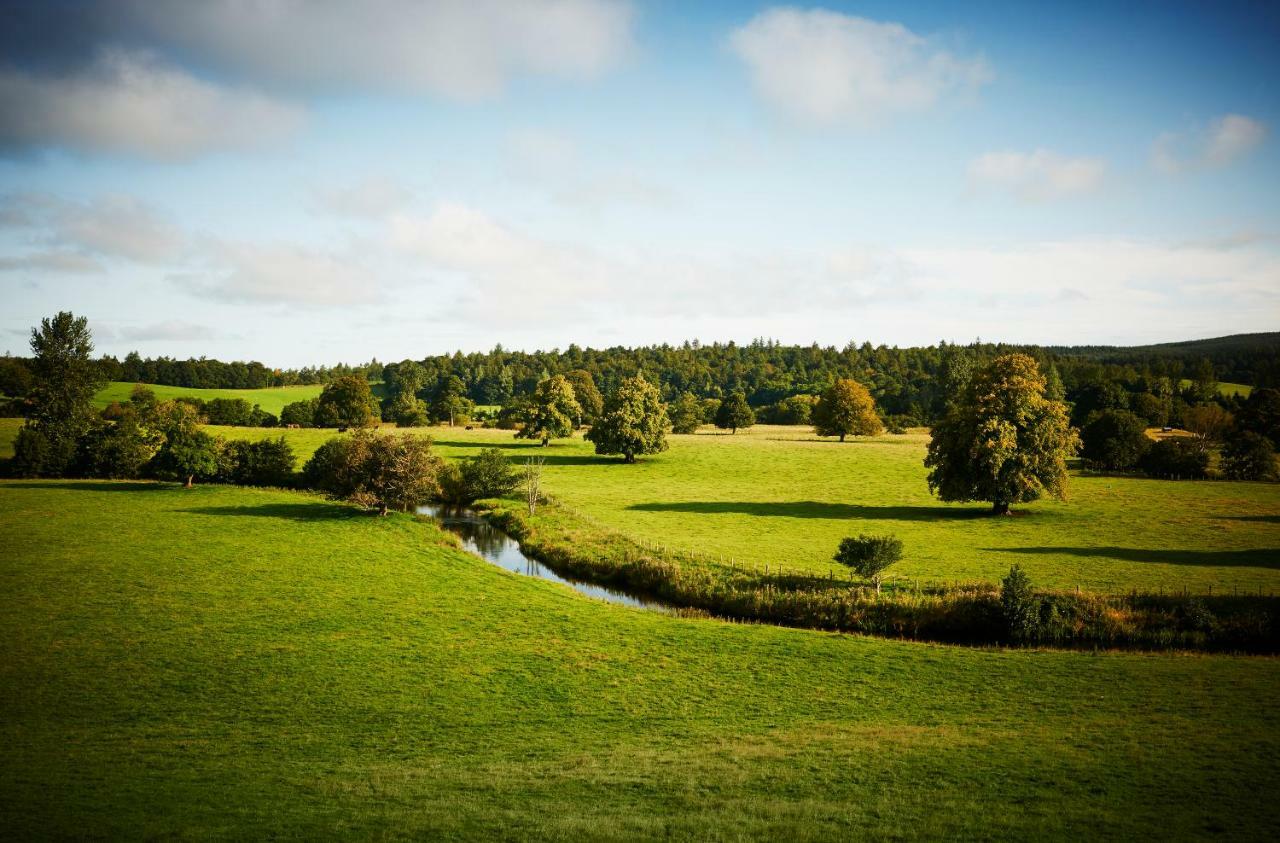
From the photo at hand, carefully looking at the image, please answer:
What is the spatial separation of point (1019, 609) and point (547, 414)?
237 feet

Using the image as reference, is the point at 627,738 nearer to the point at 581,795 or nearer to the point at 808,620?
the point at 581,795

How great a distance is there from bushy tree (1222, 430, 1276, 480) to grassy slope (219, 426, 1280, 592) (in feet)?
18.0

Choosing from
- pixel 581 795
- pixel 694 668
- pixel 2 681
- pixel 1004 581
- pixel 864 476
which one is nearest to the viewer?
pixel 581 795

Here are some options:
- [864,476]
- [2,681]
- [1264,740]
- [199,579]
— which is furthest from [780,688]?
[864,476]

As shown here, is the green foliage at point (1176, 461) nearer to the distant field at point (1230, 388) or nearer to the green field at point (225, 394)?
the distant field at point (1230, 388)

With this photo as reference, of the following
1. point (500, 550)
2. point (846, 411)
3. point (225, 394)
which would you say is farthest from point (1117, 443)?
point (225, 394)

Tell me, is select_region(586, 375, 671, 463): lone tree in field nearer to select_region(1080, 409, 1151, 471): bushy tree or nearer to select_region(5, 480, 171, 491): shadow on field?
select_region(5, 480, 171, 491): shadow on field

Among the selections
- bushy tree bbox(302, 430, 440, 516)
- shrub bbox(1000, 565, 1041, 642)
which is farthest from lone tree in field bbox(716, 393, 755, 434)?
shrub bbox(1000, 565, 1041, 642)

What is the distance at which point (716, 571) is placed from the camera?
35938 mm

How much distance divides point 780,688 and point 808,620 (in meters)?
8.71

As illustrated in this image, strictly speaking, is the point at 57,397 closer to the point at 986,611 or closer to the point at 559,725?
the point at 559,725

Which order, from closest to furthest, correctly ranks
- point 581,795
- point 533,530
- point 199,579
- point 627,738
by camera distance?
1. point 581,795
2. point 627,738
3. point 199,579
4. point 533,530

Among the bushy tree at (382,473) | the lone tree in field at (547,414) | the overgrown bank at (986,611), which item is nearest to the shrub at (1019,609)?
the overgrown bank at (986,611)

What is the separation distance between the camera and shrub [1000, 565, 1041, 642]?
27375 millimetres
